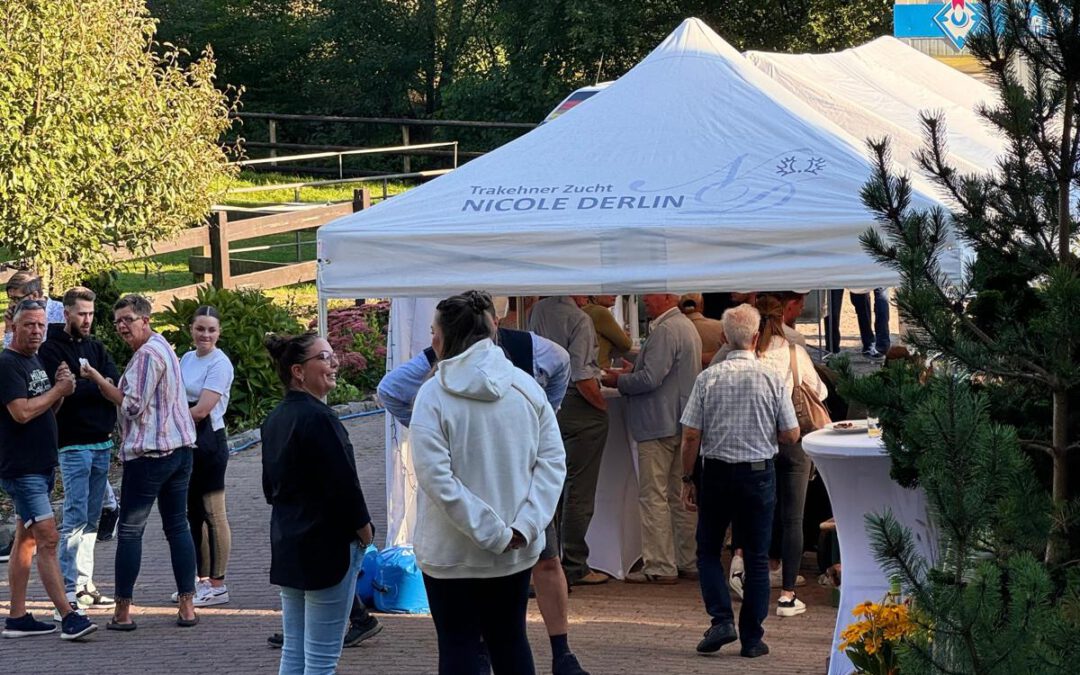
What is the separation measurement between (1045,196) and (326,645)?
317cm

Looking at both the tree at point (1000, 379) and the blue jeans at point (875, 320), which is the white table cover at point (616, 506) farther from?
the blue jeans at point (875, 320)

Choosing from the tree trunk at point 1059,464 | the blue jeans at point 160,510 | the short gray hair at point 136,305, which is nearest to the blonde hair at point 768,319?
the blue jeans at point 160,510

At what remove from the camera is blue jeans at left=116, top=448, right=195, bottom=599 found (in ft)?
25.1

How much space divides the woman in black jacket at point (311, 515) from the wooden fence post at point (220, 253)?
1187cm

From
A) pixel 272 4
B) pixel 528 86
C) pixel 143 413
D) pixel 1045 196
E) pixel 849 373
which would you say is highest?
pixel 272 4

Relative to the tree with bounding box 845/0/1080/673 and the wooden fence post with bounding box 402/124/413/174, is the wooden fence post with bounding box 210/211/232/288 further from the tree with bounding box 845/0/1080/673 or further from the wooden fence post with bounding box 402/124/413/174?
the tree with bounding box 845/0/1080/673

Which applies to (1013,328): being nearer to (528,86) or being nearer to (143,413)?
(143,413)

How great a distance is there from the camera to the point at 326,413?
579 cm

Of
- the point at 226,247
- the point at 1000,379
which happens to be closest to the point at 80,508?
the point at 1000,379

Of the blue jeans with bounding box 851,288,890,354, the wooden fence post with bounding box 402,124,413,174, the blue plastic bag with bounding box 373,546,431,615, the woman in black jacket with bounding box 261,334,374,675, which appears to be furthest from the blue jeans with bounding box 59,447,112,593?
the wooden fence post with bounding box 402,124,413,174

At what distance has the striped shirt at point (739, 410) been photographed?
7098 mm

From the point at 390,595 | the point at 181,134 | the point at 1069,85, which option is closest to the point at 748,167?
the point at 390,595

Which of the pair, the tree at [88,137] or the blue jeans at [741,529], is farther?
the tree at [88,137]

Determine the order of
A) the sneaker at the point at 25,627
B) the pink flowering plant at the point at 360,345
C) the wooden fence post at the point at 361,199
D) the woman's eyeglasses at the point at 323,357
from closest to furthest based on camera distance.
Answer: the woman's eyeglasses at the point at 323,357 < the sneaker at the point at 25,627 < the pink flowering plant at the point at 360,345 < the wooden fence post at the point at 361,199
